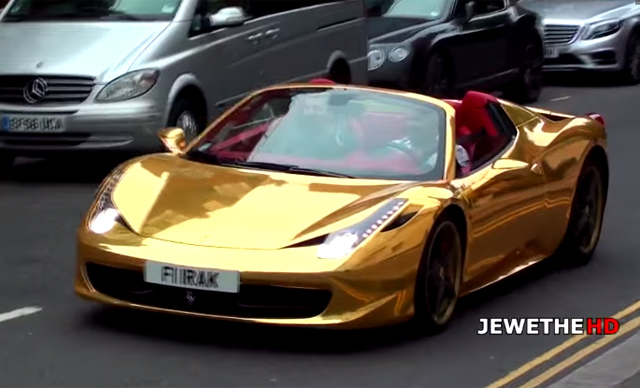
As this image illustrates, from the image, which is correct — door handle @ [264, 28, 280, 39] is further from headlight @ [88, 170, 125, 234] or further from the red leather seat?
headlight @ [88, 170, 125, 234]

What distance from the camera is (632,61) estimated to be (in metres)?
22.2

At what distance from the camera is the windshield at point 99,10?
44.2 feet

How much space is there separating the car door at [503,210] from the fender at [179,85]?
170 inches

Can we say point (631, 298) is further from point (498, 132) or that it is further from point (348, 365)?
point (348, 365)

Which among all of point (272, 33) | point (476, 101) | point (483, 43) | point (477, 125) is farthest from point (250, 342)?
point (483, 43)

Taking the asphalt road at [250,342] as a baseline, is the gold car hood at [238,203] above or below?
above

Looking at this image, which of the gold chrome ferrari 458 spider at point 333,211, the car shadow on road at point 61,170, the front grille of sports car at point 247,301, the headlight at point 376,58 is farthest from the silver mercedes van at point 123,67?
the front grille of sports car at point 247,301

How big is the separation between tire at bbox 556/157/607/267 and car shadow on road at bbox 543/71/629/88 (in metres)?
12.1

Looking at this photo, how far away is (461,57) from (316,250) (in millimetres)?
11333

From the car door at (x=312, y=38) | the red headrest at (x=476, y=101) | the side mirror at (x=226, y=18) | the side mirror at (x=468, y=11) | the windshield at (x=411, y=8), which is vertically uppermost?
the red headrest at (x=476, y=101)

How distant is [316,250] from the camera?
24.3 ft

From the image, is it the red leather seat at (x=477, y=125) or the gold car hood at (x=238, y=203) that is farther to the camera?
the red leather seat at (x=477, y=125)

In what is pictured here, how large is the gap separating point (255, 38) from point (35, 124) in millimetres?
2582

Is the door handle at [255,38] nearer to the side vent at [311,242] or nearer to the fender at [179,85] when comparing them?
the fender at [179,85]
